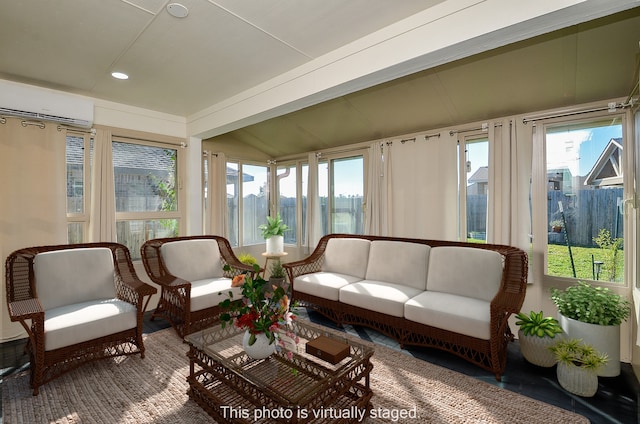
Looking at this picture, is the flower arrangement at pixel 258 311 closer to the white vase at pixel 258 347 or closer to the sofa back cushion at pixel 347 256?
the white vase at pixel 258 347

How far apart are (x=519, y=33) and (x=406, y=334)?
8.01 ft

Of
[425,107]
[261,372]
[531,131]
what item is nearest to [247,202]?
[425,107]

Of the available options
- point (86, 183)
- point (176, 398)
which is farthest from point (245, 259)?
point (176, 398)

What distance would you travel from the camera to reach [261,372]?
187 centimetres

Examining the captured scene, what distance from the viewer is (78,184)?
3445 millimetres

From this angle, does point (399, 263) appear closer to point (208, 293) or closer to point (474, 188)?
point (474, 188)

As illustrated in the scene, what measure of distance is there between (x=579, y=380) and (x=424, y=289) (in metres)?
1.34

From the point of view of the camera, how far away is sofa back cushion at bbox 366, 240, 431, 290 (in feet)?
10.6

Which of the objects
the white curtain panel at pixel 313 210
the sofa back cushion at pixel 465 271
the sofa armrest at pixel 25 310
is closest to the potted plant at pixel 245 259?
the white curtain panel at pixel 313 210

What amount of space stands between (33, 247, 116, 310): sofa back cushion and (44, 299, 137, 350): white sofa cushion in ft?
0.30

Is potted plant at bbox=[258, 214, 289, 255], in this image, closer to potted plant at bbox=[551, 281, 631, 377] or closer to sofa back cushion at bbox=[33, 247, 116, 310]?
sofa back cushion at bbox=[33, 247, 116, 310]

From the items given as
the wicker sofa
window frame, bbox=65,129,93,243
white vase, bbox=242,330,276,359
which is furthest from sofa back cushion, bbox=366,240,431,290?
window frame, bbox=65,129,93,243

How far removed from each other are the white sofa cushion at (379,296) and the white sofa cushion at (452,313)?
0.10m

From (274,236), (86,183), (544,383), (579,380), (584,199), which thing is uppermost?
(86,183)
